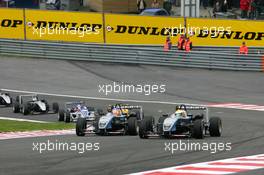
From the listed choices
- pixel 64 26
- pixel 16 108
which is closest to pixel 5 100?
pixel 16 108

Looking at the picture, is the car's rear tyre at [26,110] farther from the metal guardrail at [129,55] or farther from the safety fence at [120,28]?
the safety fence at [120,28]

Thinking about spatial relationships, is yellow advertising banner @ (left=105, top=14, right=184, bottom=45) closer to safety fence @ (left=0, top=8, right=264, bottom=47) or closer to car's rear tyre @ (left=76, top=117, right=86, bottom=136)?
safety fence @ (left=0, top=8, right=264, bottom=47)

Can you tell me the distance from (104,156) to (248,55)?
23.5 m

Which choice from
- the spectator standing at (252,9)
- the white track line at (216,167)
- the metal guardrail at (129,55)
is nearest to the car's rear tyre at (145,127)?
the white track line at (216,167)

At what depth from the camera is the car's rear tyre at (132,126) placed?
66.2 feet

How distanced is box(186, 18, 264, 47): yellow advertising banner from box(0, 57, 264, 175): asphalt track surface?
3491 mm

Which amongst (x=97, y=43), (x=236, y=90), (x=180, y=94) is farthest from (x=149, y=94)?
(x=97, y=43)

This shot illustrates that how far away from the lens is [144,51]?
40688 mm

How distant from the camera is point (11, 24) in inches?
1801

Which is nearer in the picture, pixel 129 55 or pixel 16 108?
pixel 16 108

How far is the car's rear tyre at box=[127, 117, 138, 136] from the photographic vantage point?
20.2 meters

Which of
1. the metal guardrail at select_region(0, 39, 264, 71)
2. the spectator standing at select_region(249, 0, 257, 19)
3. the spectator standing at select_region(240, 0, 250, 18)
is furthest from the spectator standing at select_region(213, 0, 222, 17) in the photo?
the metal guardrail at select_region(0, 39, 264, 71)

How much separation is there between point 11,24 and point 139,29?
7.91 metres

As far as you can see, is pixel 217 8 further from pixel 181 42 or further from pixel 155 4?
pixel 181 42
